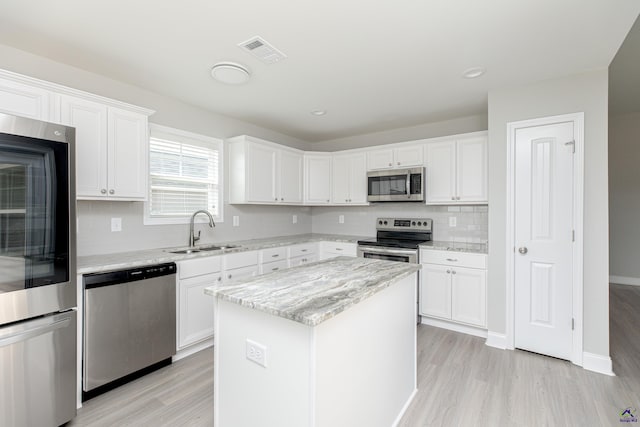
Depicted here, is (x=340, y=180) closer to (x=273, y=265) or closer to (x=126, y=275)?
(x=273, y=265)

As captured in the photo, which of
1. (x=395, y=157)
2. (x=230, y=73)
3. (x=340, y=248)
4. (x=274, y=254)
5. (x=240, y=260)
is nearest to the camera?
(x=230, y=73)

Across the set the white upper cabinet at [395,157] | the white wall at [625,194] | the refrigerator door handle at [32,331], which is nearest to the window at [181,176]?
the refrigerator door handle at [32,331]

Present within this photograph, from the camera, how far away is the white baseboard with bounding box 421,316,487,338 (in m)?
3.17

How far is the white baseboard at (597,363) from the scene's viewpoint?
2404 millimetres

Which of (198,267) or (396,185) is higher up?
(396,185)

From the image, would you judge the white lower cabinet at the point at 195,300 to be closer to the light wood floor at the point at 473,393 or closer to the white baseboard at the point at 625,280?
the light wood floor at the point at 473,393

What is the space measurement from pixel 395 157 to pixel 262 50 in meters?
2.33

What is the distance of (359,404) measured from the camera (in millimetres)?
1475

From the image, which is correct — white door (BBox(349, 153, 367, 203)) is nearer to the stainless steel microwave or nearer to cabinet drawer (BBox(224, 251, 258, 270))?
the stainless steel microwave

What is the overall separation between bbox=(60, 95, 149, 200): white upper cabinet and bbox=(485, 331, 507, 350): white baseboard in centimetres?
354

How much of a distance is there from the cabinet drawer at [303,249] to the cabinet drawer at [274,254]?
0.42ft

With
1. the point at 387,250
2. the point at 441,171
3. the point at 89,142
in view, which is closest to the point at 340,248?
the point at 387,250

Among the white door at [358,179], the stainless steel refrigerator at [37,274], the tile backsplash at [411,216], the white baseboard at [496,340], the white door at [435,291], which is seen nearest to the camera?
the stainless steel refrigerator at [37,274]

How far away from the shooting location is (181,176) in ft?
10.7
